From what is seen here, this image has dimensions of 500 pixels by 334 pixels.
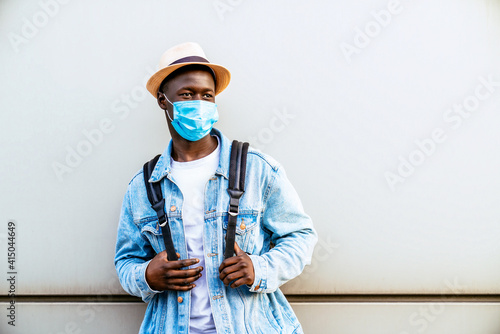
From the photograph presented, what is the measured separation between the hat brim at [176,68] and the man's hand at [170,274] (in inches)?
33.6

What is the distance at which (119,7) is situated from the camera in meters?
2.56

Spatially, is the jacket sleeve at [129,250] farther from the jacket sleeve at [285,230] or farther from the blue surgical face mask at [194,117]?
the jacket sleeve at [285,230]

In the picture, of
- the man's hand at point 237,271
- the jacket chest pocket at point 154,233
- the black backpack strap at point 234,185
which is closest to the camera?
the man's hand at point 237,271

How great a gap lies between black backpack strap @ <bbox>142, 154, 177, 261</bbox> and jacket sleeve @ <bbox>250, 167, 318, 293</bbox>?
0.41 meters

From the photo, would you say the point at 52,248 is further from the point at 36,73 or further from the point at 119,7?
the point at 119,7

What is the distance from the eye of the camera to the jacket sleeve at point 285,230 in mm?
1984

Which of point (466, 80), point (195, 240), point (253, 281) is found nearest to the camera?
point (253, 281)

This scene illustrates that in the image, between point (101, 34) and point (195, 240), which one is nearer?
point (195, 240)

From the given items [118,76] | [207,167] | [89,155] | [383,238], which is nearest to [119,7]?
[118,76]

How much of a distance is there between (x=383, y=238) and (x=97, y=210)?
1730 mm

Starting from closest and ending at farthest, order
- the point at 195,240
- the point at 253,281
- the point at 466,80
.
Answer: the point at 253,281 < the point at 195,240 < the point at 466,80

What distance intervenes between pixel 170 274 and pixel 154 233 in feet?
0.87

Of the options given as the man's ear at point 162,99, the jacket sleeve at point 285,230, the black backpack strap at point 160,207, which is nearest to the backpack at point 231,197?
the black backpack strap at point 160,207

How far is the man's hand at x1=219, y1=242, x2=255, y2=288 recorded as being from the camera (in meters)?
1.87
